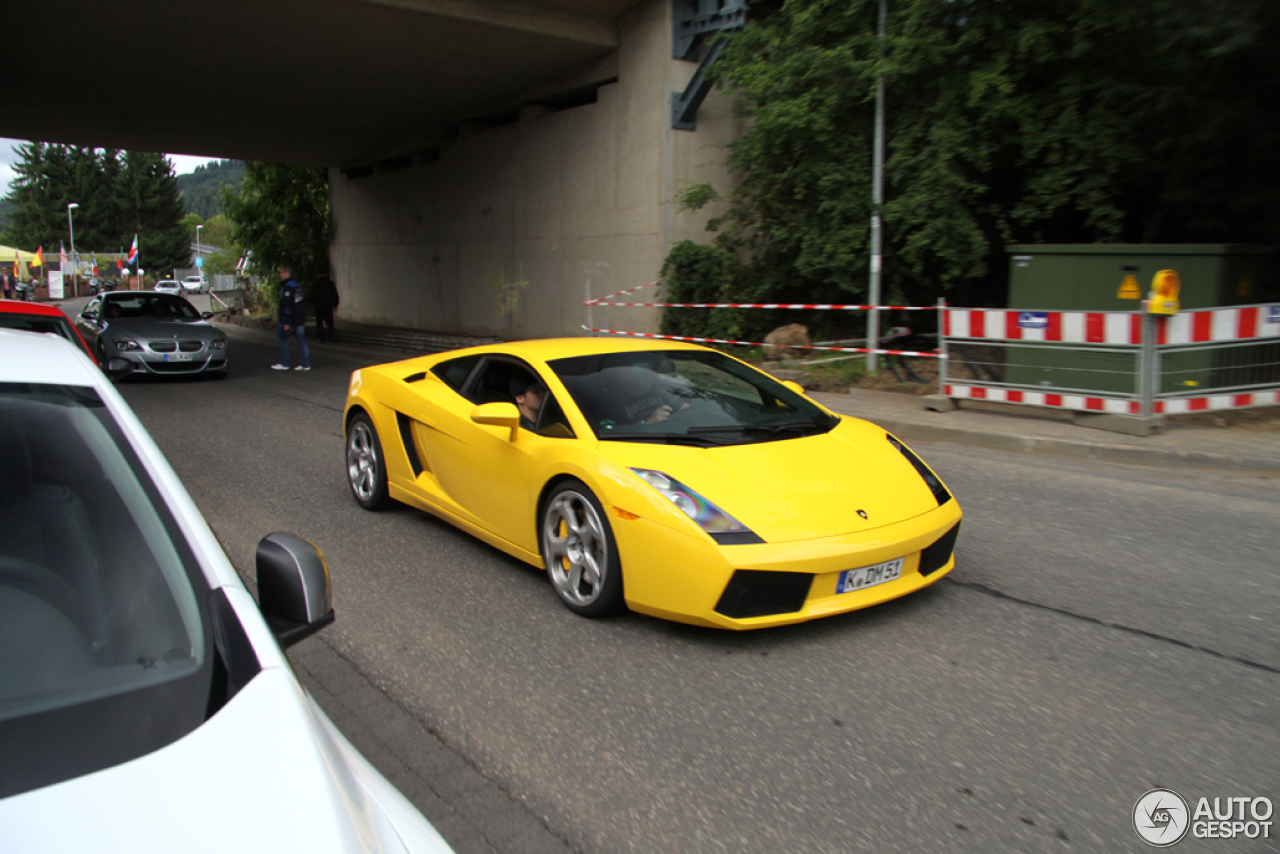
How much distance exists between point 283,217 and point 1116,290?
28734mm

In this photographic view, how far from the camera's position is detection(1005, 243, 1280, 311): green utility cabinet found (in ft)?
30.1

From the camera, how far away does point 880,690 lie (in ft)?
11.6

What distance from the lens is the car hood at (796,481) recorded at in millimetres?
3904

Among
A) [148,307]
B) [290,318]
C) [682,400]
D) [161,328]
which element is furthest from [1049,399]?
[148,307]

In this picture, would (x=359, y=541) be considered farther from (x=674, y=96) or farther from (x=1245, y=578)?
(x=674, y=96)

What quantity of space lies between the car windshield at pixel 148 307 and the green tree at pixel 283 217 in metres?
15.3

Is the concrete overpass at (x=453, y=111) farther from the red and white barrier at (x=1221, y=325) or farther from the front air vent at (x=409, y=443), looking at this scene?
the front air vent at (x=409, y=443)

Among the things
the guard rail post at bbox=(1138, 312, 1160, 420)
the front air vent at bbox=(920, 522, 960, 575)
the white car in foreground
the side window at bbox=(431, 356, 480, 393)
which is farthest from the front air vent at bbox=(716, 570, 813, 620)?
the guard rail post at bbox=(1138, 312, 1160, 420)

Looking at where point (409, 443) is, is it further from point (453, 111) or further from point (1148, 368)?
point (453, 111)

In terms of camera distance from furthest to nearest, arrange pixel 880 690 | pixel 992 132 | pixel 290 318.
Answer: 1. pixel 290 318
2. pixel 992 132
3. pixel 880 690

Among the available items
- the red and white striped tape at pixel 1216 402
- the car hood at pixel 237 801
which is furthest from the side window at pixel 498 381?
the red and white striped tape at pixel 1216 402

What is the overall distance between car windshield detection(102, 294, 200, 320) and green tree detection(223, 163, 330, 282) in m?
15.3

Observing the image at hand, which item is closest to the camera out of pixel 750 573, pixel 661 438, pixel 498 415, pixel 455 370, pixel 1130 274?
pixel 750 573

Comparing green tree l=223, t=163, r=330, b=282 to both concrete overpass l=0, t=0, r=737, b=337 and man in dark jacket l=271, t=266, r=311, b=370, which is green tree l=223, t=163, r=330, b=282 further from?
man in dark jacket l=271, t=266, r=311, b=370
